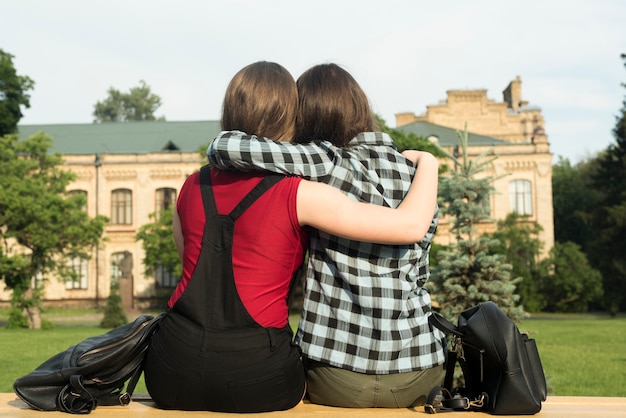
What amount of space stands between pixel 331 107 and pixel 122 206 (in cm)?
4048

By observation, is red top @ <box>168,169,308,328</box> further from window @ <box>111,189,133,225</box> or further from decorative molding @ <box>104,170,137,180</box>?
window @ <box>111,189,133,225</box>

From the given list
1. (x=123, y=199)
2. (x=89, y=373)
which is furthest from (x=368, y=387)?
(x=123, y=199)

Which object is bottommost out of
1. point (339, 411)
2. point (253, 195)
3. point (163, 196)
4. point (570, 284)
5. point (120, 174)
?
point (570, 284)

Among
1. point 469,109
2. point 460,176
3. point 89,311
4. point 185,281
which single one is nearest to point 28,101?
point 89,311

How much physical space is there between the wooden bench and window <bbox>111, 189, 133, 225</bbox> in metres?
39.9

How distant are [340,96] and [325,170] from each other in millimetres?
304

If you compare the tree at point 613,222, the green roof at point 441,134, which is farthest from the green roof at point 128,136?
the tree at point 613,222

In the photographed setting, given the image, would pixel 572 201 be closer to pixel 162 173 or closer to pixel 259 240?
pixel 162 173

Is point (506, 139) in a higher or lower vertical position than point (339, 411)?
higher

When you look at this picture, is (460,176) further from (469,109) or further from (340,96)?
(469,109)

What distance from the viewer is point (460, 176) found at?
777 cm

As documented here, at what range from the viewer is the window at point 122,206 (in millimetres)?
41844

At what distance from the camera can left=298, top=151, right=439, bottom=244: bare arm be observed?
2.66 meters

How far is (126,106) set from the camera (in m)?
68.1
